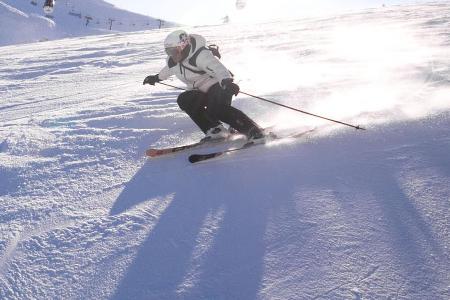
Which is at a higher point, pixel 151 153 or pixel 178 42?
pixel 178 42

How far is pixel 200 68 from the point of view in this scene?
4.45 meters

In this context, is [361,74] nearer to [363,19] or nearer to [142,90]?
[142,90]

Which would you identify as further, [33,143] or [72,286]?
[33,143]

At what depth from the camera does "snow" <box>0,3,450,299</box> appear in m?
2.14

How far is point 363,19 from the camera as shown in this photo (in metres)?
17.8

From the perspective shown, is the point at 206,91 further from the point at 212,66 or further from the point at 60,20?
the point at 60,20

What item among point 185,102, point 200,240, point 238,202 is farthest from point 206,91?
point 200,240

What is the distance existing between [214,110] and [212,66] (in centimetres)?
48

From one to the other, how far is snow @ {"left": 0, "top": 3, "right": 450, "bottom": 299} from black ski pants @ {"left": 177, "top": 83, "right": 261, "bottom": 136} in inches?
11.6

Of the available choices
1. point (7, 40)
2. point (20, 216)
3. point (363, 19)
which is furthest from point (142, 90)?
point (7, 40)

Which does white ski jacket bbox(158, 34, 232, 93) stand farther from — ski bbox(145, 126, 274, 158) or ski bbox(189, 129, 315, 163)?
ski bbox(189, 129, 315, 163)

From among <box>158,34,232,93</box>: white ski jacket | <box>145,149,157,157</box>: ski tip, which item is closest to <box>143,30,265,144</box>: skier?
<box>158,34,232,93</box>: white ski jacket

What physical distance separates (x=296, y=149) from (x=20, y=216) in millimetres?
2418

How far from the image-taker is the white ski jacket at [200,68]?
4.29 m
